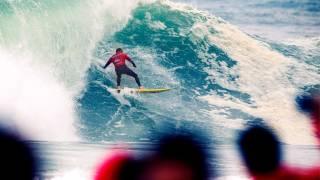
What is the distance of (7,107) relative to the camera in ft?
25.0

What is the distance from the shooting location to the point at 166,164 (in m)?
0.63

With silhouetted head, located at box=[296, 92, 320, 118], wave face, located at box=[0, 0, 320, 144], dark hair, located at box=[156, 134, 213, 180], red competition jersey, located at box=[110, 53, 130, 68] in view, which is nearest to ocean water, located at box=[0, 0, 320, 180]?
wave face, located at box=[0, 0, 320, 144]

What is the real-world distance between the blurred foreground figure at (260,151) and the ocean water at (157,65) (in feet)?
19.8

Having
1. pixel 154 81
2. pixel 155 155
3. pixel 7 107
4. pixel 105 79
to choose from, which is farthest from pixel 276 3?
pixel 155 155

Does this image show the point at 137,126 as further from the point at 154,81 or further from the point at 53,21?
the point at 53,21

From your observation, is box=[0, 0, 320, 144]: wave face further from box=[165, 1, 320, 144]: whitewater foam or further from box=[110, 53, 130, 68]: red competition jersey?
box=[110, 53, 130, 68]: red competition jersey

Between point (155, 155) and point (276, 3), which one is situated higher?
point (155, 155)

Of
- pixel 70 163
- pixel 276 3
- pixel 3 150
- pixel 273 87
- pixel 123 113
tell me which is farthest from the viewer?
pixel 276 3

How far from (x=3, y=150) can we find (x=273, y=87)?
9.72 metres

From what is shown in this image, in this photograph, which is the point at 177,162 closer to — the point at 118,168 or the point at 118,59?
the point at 118,168

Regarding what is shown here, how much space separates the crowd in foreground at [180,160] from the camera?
23.0 inches

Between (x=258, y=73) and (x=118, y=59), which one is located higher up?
(x=118, y=59)

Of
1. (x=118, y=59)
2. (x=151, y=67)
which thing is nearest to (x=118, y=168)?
(x=118, y=59)

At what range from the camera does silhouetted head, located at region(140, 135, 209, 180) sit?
0.62 meters
